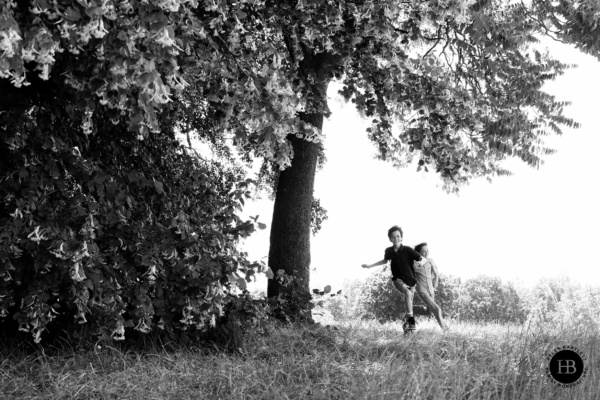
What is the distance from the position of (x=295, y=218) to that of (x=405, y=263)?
183 cm

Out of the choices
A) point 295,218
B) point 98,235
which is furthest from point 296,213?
point 98,235

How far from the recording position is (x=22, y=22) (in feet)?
15.4

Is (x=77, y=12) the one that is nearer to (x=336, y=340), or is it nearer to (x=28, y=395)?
(x=28, y=395)

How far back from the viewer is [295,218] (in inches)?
393

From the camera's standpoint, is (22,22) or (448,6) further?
(448,6)

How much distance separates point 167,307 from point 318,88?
3468 millimetres

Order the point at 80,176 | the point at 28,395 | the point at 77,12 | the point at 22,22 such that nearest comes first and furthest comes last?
1. the point at 77,12
2. the point at 22,22
3. the point at 28,395
4. the point at 80,176

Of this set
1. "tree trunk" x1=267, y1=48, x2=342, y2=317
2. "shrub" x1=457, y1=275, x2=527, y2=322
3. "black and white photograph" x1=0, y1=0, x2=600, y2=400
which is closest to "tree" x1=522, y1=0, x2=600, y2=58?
"black and white photograph" x1=0, y1=0, x2=600, y2=400

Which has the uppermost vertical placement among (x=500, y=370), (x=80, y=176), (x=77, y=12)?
(x=77, y=12)

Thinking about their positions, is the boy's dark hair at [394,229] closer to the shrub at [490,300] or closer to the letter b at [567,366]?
the letter b at [567,366]

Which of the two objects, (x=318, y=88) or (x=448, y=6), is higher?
(x=448, y=6)

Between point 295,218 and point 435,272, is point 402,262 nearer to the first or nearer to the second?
point 435,272

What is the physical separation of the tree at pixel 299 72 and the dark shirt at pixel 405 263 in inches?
49.1

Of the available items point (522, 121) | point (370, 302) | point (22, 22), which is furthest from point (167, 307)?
point (370, 302)
